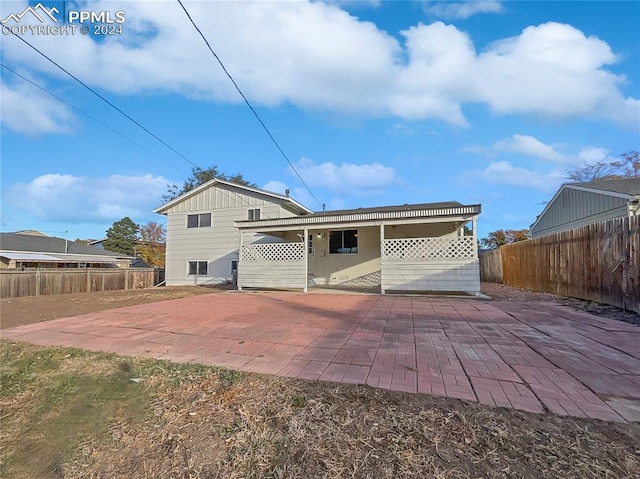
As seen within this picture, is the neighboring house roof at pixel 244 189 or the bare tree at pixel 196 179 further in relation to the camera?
the bare tree at pixel 196 179

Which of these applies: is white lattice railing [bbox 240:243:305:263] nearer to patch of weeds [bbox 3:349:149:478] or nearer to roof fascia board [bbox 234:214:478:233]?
roof fascia board [bbox 234:214:478:233]

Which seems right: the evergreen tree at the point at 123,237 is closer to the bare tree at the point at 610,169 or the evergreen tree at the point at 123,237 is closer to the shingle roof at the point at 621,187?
the shingle roof at the point at 621,187

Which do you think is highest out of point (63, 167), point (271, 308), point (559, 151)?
point (559, 151)

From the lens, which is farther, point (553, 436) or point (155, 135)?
point (155, 135)

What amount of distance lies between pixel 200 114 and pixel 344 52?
6071 mm

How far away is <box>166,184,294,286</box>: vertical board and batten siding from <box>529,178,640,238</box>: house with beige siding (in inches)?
495

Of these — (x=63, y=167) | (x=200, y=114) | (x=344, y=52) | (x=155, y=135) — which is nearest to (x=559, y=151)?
(x=344, y=52)

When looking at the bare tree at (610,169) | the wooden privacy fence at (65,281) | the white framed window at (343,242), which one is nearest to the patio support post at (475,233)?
the white framed window at (343,242)

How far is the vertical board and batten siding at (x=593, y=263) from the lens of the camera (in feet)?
17.5

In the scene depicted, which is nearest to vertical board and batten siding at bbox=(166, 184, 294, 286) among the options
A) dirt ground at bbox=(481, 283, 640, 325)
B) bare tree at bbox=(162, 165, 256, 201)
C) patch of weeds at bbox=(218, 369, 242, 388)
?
dirt ground at bbox=(481, 283, 640, 325)

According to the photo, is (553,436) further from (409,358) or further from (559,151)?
(559,151)

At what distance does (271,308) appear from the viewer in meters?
6.78

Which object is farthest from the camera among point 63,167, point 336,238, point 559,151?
point 559,151

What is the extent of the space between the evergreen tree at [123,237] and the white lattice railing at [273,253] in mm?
39492
